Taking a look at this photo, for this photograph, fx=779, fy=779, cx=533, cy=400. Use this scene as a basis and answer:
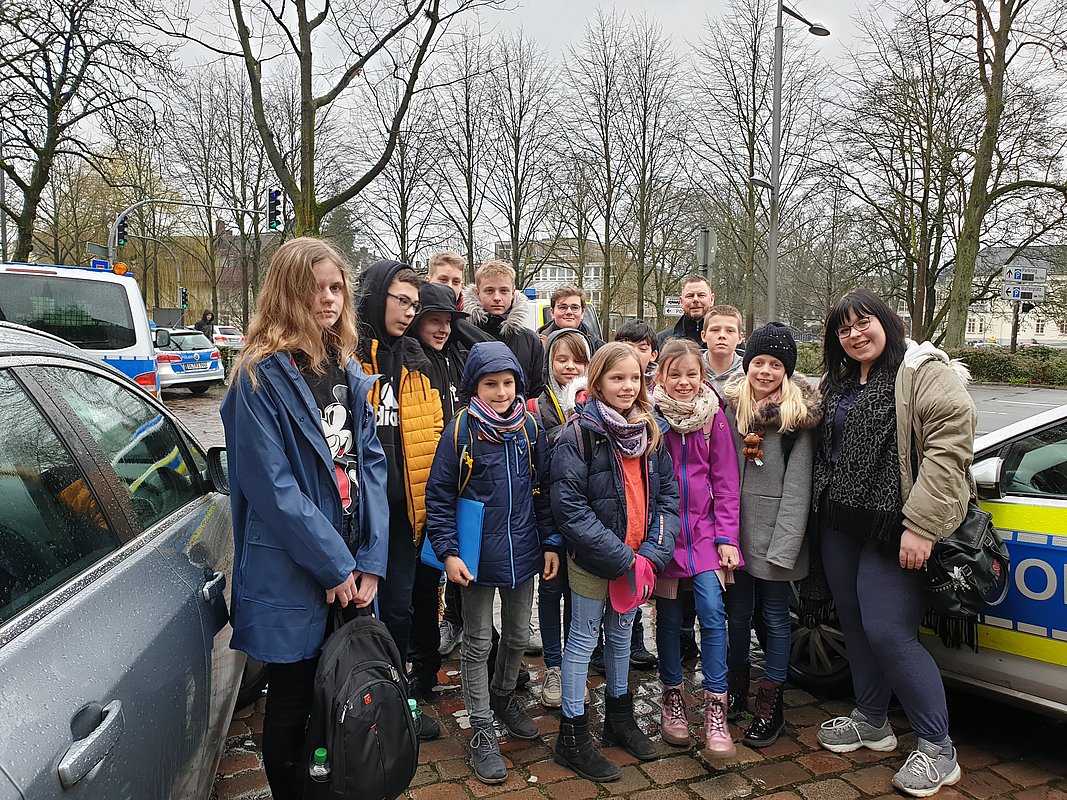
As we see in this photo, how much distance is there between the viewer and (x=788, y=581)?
11.2ft

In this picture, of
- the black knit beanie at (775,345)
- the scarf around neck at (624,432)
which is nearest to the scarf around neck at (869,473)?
the black knit beanie at (775,345)

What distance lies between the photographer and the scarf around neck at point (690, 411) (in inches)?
135

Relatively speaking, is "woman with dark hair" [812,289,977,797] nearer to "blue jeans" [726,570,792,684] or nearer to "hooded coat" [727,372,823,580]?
"hooded coat" [727,372,823,580]

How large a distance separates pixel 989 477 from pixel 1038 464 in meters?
0.20

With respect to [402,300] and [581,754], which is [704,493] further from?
[402,300]

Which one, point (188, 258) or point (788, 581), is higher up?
point (188, 258)

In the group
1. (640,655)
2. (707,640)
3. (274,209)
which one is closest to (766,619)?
(707,640)

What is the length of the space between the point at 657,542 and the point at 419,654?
52.5 inches

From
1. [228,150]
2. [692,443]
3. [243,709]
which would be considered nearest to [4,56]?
[243,709]

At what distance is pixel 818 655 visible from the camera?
3764mm

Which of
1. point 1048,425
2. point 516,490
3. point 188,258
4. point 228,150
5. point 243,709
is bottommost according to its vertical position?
point 243,709

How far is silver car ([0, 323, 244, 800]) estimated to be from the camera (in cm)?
135

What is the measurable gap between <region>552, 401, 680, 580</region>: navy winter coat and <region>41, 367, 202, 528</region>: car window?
4.60 ft

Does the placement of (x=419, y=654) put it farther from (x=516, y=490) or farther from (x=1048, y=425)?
(x=1048, y=425)
